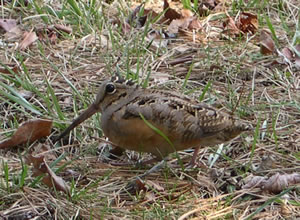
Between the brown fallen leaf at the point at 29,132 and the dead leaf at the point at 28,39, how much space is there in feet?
4.49

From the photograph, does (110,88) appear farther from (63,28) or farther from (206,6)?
(206,6)

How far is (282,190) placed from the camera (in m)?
3.77

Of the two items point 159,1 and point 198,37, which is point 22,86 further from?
point 159,1

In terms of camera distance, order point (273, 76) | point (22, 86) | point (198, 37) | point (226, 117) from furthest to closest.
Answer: point (198, 37)
point (273, 76)
point (22, 86)
point (226, 117)

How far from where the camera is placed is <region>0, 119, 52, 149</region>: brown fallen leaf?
412 centimetres

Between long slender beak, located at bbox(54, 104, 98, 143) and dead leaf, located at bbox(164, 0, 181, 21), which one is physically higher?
long slender beak, located at bbox(54, 104, 98, 143)

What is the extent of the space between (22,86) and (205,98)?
4.28 ft

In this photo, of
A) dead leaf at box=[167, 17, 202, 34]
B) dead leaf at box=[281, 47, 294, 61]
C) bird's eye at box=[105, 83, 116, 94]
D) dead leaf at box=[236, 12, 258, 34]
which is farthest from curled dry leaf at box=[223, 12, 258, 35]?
bird's eye at box=[105, 83, 116, 94]

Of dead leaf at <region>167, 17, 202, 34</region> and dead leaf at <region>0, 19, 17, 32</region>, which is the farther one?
dead leaf at <region>167, 17, 202, 34</region>

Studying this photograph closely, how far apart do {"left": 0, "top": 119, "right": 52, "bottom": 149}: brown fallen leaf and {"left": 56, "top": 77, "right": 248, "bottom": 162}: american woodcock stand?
0.85 feet

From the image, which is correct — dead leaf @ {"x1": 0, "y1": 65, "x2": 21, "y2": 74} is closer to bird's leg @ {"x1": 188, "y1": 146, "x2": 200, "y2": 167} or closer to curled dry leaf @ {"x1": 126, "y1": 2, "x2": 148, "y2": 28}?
curled dry leaf @ {"x1": 126, "y1": 2, "x2": 148, "y2": 28}

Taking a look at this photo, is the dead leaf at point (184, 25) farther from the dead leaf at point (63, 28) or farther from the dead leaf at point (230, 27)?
the dead leaf at point (63, 28)

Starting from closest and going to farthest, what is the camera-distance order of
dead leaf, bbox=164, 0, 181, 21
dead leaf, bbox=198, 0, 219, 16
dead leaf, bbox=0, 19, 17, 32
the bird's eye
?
1. the bird's eye
2. dead leaf, bbox=0, 19, 17, 32
3. dead leaf, bbox=164, 0, 181, 21
4. dead leaf, bbox=198, 0, 219, 16

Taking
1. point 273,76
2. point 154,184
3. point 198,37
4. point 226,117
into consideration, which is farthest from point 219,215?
point 198,37
